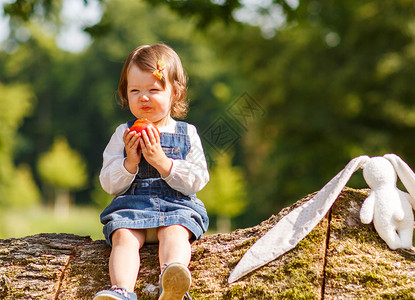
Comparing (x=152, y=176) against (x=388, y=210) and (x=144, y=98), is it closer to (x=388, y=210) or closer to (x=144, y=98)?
(x=144, y=98)

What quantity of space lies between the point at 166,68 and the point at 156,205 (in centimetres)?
74

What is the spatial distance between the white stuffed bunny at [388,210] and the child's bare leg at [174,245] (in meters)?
0.88

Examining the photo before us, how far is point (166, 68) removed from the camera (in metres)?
2.64

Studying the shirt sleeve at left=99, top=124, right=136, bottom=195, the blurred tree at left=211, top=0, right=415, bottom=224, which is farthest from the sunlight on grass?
the shirt sleeve at left=99, top=124, right=136, bottom=195

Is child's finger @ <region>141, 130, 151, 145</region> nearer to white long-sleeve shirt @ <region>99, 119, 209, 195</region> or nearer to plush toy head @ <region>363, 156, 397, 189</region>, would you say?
white long-sleeve shirt @ <region>99, 119, 209, 195</region>

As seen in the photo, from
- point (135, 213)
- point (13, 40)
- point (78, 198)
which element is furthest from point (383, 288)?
point (13, 40)

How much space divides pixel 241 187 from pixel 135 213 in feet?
65.2

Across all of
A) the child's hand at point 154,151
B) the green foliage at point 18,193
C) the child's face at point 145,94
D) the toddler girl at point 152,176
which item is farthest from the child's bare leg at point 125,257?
the green foliage at point 18,193

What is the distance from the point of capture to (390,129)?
12336mm

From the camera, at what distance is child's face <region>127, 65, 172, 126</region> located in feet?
8.47

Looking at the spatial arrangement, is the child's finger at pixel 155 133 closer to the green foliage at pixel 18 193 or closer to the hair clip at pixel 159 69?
the hair clip at pixel 159 69

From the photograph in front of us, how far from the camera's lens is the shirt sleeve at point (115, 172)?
2500mm

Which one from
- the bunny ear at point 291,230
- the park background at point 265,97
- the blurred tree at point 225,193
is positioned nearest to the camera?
the bunny ear at point 291,230

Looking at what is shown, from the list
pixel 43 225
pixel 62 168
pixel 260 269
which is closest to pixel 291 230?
pixel 260 269
